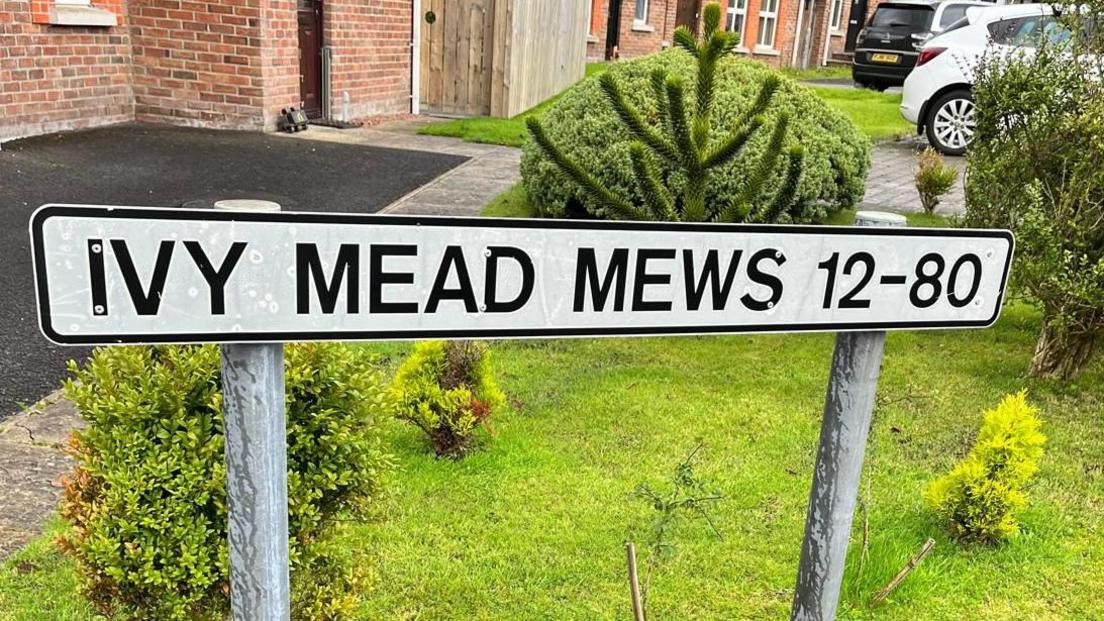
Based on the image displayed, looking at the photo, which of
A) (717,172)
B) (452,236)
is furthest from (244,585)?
(717,172)

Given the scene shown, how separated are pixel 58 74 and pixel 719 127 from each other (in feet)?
26.6

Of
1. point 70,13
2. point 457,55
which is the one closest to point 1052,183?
point 70,13

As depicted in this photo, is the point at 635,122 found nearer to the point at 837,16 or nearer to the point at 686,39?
the point at 686,39

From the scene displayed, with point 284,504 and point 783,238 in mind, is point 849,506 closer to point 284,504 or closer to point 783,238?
point 783,238

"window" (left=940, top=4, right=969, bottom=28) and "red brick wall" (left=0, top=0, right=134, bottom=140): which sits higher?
"window" (left=940, top=4, right=969, bottom=28)

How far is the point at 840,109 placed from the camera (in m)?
8.67

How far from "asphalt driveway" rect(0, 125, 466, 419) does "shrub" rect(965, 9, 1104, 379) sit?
17.7 ft

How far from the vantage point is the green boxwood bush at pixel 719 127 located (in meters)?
6.59

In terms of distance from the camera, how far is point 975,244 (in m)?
1.80

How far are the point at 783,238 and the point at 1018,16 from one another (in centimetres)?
1300

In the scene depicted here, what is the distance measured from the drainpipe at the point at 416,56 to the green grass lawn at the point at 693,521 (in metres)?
11.1

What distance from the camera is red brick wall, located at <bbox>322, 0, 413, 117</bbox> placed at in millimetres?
13375

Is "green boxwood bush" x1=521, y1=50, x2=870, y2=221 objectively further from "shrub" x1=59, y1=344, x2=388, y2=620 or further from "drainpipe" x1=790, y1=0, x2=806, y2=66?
"drainpipe" x1=790, y1=0, x2=806, y2=66

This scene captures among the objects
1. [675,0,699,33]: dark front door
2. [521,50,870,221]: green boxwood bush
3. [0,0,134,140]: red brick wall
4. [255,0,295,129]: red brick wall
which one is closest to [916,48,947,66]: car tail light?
[521,50,870,221]: green boxwood bush
